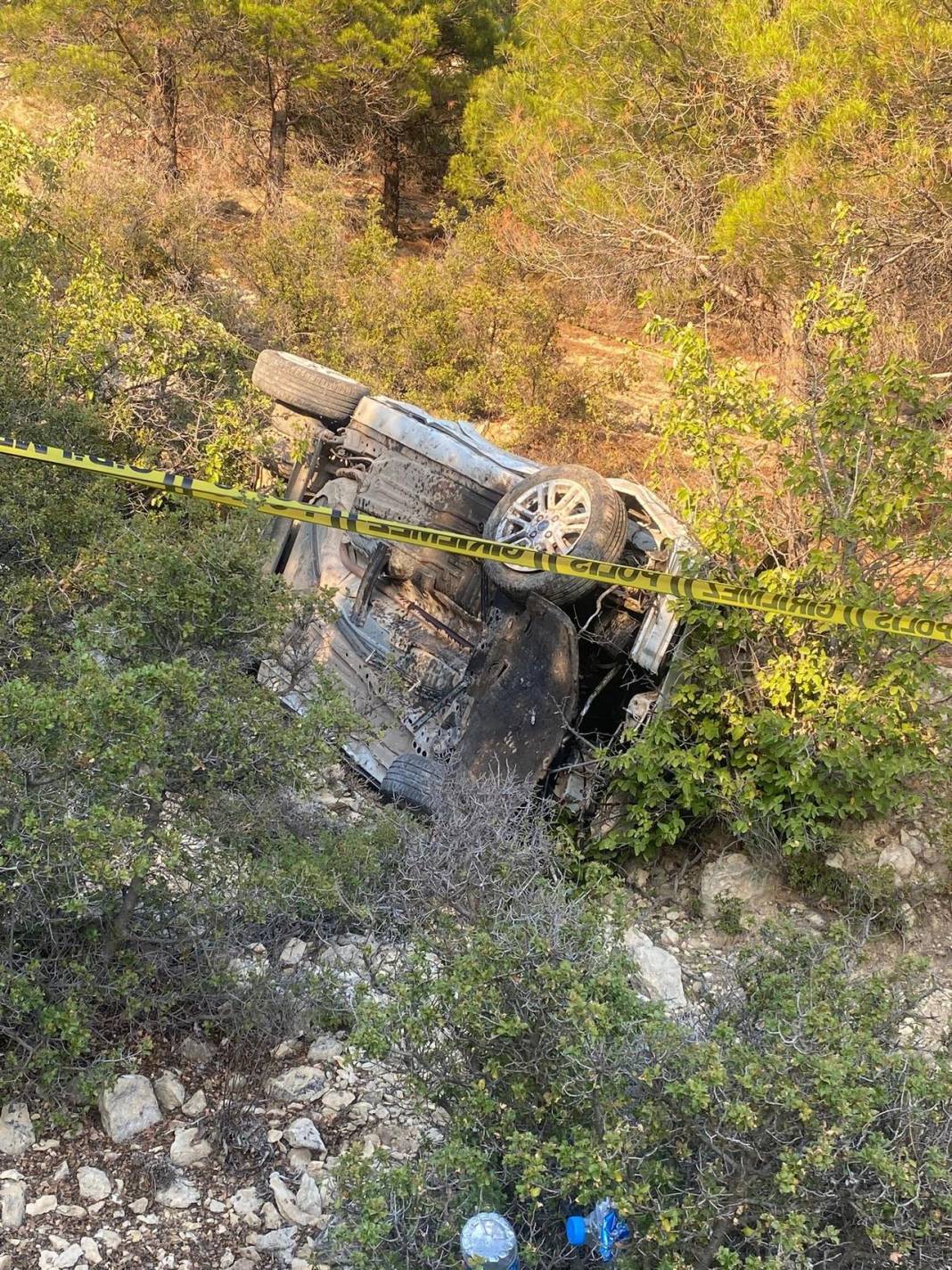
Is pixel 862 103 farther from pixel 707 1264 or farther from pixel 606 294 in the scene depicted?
pixel 707 1264

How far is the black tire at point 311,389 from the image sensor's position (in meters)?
6.83

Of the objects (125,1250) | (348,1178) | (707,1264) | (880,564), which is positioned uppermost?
(880,564)

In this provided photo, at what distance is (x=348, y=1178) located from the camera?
2.79 m

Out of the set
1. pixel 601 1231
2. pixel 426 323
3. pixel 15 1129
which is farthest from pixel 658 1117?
pixel 426 323

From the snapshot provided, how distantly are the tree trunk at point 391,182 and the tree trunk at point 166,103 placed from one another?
2920 millimetres

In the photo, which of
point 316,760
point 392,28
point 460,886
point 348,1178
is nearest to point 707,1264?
point 348,1178

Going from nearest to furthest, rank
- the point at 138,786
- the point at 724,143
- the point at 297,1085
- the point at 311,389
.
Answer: the point at 138,786, the point at 297,1085, the point at 311,389, the point at 724,143

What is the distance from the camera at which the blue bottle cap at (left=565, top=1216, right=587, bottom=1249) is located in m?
2.80

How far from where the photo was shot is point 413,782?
5.46 meters

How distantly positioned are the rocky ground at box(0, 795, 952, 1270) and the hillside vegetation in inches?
4.9

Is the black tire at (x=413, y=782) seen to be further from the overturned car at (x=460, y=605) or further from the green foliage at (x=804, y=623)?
the green foliage at (x=804, y=623)

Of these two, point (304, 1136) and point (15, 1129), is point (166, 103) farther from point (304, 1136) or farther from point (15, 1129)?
point (304, 1136)

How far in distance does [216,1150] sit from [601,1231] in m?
1.35

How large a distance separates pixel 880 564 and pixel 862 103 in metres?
4.49
